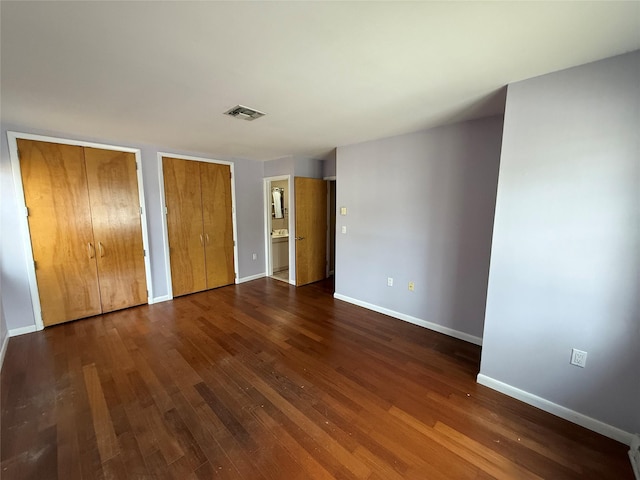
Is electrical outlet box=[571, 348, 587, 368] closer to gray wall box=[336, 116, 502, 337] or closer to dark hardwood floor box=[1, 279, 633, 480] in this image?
dark hardwood floor box=[1, 279, 633, 480]

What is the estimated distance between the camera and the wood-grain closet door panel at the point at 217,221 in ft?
13.8

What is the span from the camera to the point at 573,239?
1637 millimetres

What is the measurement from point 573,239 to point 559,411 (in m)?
1.20

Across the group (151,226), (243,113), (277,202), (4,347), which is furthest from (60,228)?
(277,202)

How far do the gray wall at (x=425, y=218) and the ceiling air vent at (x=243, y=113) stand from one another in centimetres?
159

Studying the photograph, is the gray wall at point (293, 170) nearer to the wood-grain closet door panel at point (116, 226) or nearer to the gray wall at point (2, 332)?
the wood-grain closet door panel at point (116, 226)

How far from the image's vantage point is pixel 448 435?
1.62 meters

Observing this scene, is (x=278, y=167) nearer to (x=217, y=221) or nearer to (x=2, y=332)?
(x=217, y=221)

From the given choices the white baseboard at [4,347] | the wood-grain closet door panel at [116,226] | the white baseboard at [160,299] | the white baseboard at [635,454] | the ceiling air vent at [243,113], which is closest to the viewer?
the white baseboard at [635,454]

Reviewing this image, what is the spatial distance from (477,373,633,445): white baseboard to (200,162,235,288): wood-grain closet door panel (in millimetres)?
3982

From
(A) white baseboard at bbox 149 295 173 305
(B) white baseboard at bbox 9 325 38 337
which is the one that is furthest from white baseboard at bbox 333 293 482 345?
(B) white baseboard at bbox 9 325 38 337

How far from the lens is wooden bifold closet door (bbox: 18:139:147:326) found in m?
2.86

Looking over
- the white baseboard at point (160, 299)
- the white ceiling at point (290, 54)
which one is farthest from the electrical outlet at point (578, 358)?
the white baseboard at point (160, 299)

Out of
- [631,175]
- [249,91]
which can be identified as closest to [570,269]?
[631,175]
